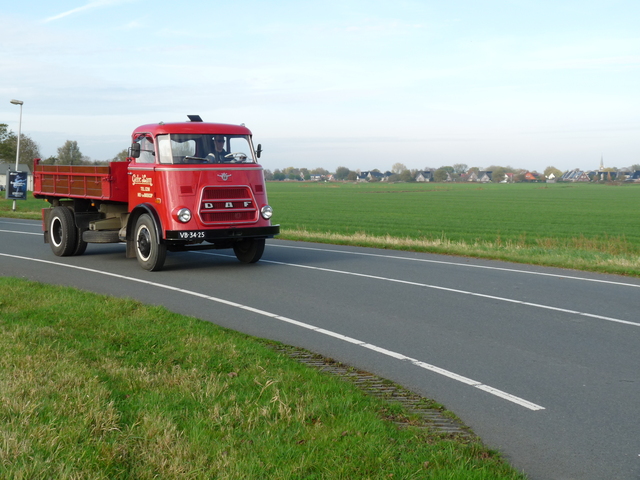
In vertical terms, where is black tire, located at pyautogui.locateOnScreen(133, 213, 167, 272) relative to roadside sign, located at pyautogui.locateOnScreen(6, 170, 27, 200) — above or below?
below

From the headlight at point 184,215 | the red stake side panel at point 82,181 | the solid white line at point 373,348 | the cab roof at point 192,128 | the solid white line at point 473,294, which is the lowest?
the solid white line at point 373,348

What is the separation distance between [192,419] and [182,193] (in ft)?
28.4

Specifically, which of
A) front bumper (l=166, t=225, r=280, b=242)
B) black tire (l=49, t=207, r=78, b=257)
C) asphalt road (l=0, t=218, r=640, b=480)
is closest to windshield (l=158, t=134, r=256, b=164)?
front bumper (l=166, t=225, r=280, b=242)

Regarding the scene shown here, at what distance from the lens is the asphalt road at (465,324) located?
5.07 meters

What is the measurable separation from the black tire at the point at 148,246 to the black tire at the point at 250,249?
1.83 meters

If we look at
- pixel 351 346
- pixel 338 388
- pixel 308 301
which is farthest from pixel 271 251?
pixel 338 388

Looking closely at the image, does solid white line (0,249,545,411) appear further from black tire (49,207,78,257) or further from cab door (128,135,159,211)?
black tire (49,207,78,257)

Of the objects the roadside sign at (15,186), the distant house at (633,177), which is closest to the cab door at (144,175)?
the roadside sign at (15,186)

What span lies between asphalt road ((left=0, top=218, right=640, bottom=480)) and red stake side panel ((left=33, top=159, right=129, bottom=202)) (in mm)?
1417

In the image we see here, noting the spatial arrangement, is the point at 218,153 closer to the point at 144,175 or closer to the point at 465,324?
the point at 144,175

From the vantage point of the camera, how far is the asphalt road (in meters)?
5.07

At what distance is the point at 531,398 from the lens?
575cm

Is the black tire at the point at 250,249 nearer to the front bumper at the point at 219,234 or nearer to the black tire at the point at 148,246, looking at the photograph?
the front bumper at the point at 219,234

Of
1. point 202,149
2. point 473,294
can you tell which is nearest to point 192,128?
point 202,149
